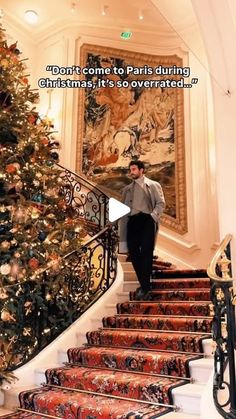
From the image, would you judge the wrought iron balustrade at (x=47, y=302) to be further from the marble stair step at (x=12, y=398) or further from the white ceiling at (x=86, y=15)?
the white ceiling at (x=86, y=15)

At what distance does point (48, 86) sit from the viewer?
27.7 ft

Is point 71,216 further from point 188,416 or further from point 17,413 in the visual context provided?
point 188,416

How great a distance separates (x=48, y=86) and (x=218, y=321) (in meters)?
7.19

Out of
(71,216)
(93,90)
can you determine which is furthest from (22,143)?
(93,90)

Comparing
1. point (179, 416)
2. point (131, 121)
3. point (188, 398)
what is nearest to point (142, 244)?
point (188, 398)

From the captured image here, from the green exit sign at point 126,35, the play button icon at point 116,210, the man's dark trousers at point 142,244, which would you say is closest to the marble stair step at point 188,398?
the man's dark trousers at point 142,244

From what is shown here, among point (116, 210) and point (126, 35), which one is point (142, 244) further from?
point (126, 35)

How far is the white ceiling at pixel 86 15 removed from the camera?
7.96 meters

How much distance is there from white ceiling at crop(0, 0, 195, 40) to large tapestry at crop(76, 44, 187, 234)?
604 millimetres

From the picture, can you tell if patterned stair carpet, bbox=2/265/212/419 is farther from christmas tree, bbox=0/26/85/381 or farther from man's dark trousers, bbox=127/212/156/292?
christmas tree, bbox=0/26/85/381

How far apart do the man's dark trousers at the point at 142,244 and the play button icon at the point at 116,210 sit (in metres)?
0.21

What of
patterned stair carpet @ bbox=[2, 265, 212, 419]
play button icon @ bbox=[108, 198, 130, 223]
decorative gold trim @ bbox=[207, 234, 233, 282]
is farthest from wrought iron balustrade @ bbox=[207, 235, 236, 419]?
play button icon @ bbox=[108, 198, 130, 223]

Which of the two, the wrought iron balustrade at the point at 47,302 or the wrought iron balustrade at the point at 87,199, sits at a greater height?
the wrought iron balustrade at the point at 87,199

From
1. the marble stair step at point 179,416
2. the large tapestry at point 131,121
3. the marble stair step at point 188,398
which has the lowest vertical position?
the marble stair step at point 179,416
